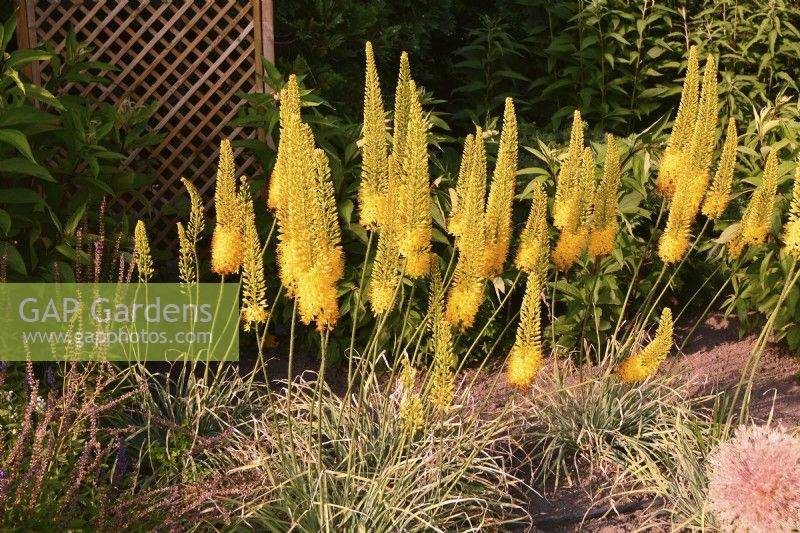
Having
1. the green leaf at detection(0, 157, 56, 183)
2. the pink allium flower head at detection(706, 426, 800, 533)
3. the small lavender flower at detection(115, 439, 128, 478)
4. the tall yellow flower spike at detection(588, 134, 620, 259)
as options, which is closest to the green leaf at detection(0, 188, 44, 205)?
the green leaf at detection(0, 157, 56, 183)

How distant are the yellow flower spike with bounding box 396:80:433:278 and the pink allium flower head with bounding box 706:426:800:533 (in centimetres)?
118

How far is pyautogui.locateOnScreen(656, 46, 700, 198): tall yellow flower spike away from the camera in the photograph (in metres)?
3.53

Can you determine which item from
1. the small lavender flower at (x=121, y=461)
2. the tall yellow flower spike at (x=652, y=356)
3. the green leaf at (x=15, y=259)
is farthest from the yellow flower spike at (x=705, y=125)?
the green leaf at (x=15, y=259)

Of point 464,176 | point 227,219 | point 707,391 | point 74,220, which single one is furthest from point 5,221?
point 707,391

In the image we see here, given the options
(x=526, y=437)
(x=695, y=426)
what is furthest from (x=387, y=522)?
(x=695, y=426)

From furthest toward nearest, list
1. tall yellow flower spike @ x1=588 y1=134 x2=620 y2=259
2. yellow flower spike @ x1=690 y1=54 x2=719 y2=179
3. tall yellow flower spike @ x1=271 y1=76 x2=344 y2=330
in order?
1. tall yellow flower spike @ x1=588 y1=134 x2=620 y2=259
2. yellow flower spike @ x1=690 y1=54 x2=719 y2=179
3. tall yellow flower spike @ x1=271 y1=76 x2=344 y2=330

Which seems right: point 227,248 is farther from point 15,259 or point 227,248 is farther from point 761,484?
point 761,484

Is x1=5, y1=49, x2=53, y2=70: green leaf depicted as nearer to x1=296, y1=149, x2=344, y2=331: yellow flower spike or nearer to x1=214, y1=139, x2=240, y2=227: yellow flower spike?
x1=214, y1=139, x2=240, y2=227: yellow flower spike

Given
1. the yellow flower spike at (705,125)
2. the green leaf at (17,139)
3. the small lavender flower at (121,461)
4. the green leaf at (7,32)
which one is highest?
the green leaf at (7,32)

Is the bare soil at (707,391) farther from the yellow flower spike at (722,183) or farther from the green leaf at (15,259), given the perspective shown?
the green leaf at (15,259)

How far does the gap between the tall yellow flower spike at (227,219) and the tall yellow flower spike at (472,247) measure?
2.63 feet

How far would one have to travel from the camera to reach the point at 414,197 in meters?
2.95

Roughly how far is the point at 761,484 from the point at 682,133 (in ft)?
4.48

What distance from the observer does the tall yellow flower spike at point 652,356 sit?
3340 millimetres
